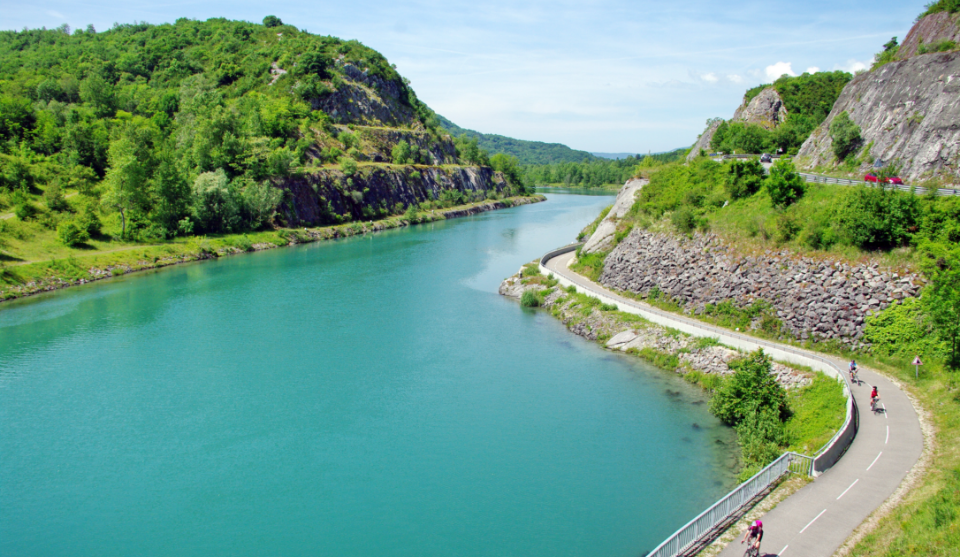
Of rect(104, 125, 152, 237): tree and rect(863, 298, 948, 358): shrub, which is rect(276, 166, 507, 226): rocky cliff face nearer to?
rect(104, 125, 152, 237): tree

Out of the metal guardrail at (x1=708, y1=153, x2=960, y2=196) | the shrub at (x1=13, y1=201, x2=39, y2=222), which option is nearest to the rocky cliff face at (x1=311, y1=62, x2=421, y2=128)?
the shrub at (x1=13, y1=201, x2=39, y2=222)

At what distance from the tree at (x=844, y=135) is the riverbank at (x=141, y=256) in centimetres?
6890

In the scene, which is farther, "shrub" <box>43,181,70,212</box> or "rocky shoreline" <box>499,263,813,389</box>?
"shrub" <box>43,181,70,212</box>

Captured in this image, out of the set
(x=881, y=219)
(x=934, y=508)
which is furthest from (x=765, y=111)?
(x=934, y=508)

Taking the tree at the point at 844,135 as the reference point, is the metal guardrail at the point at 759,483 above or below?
below

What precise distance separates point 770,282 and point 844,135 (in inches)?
651

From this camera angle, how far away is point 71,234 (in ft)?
203

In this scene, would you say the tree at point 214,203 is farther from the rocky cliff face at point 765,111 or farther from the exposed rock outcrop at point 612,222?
the rocky cliff face at point 765,111

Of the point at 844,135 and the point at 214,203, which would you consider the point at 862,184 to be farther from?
the point at 214,203

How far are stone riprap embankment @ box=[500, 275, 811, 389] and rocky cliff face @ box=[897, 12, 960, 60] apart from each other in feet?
92.0

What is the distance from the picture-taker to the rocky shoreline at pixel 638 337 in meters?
31.6

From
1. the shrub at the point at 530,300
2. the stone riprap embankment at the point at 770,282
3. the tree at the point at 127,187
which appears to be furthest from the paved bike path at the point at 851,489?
the tree at the point at 127,187

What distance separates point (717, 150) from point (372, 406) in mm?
59450

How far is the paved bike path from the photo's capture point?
51.4ft
